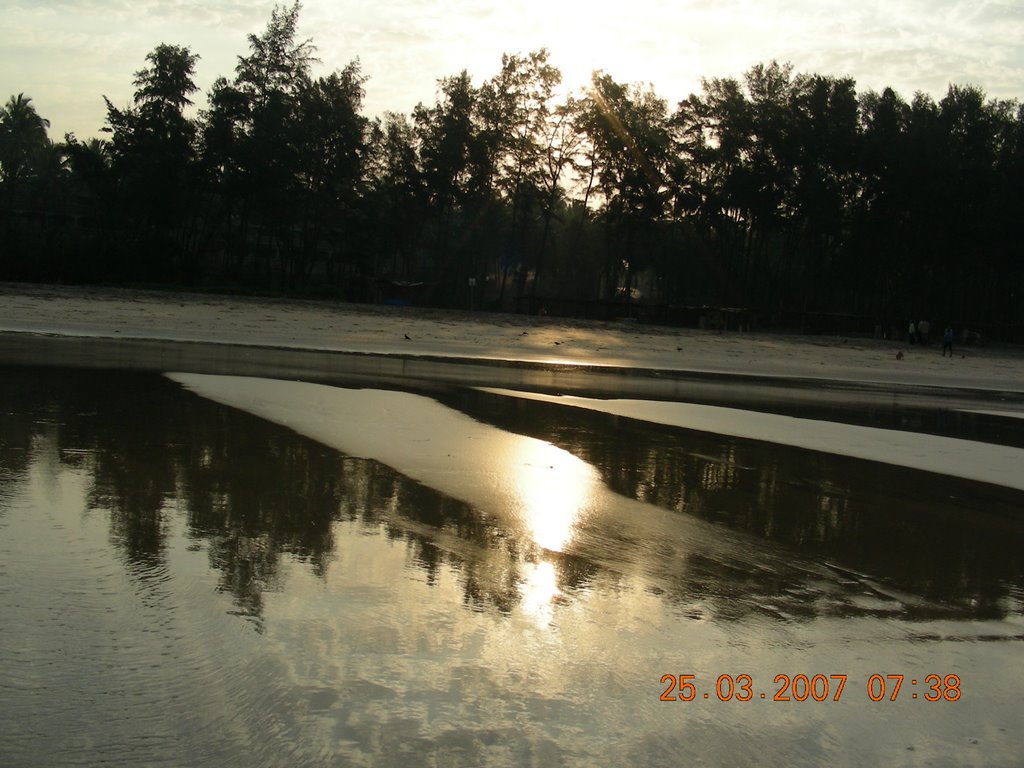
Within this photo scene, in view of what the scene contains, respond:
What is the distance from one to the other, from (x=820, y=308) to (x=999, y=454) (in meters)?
44.9

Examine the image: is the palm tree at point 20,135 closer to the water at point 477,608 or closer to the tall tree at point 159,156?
the tall tree at point 159,156

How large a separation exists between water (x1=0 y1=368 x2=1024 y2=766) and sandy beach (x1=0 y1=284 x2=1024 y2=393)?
14.7m

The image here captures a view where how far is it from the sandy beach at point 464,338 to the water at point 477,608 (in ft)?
48.2

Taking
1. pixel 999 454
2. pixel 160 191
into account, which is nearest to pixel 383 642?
pixel 999 454

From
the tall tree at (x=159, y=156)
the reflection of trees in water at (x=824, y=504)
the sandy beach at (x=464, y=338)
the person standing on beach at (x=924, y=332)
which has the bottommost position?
the reflection of trees in water at (x=824, y=504)

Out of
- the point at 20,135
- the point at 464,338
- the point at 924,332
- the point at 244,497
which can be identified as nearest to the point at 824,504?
the point at 244,497

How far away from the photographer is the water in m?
3.17

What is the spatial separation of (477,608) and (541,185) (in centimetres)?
4741

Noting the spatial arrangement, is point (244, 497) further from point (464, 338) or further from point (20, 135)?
point (20, 135)

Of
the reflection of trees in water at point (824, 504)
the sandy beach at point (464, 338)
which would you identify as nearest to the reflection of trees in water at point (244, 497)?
the reflection of trees in water at point (824, 504)

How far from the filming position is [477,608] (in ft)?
14.4

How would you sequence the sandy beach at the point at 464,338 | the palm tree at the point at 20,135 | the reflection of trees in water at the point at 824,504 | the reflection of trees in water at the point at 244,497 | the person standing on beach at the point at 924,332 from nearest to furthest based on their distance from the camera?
the reflection of trees in water at the point at 244,497, the reflection of trees in water at the point at 824,504, the sandy beach at the point at 464,338, the person standing on beach at the point at 924,332, the palm tree at the point at 20,135

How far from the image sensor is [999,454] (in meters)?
11.0

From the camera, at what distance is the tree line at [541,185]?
148 feet
